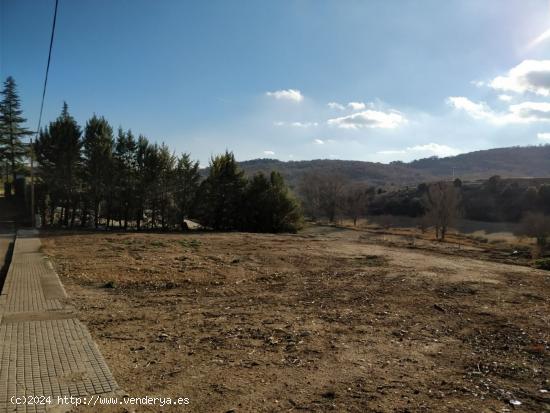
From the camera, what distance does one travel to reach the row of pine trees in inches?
1102

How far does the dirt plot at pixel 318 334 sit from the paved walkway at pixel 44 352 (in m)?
0.33

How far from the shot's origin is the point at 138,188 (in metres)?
28.7

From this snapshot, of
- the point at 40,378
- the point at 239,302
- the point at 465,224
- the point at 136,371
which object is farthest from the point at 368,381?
the point at 465,224

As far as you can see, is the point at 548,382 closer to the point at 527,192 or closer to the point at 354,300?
the point at 354,300

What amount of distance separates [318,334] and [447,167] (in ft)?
565

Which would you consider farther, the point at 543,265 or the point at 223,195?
the point at 223,195

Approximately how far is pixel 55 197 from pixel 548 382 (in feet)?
95.8

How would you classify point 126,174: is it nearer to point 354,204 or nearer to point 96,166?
point 96,166

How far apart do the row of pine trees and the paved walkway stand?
20482 millimetres

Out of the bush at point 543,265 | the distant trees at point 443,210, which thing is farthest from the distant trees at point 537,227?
the bush at point 543,265

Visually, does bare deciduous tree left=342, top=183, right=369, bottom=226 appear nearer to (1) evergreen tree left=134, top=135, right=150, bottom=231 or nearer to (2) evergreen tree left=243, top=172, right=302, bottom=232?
(2) evergreen tree left=243, top=172, right=302, bottom=232

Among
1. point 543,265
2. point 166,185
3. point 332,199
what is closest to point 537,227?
point 543,265

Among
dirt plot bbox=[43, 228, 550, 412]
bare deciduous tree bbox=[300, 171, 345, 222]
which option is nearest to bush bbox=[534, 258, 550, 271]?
dirt plot bbox=[43, 228, 550, 412]

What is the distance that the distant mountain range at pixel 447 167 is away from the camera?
450 feet
